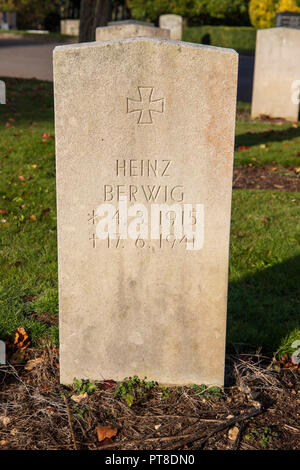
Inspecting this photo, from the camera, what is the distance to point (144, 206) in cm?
286

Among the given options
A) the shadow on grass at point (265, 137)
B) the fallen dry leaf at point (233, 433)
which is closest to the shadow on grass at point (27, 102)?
the shadow on grass at point (265, 137)

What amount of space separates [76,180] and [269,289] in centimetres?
217

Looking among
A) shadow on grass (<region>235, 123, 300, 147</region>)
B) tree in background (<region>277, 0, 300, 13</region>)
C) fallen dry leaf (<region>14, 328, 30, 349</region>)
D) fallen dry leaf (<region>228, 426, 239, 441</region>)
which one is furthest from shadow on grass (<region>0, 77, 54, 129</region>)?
tree in background (<region>277, 0, 300, 13</region>)

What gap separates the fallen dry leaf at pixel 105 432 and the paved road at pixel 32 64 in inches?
500

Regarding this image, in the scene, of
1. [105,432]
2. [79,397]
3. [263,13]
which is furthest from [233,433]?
A: [263,13]

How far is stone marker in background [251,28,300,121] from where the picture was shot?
1106 centimetres

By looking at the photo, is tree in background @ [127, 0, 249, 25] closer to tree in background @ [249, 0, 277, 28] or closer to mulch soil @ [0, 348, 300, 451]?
tree in background @ [249, 0, 277, 28]

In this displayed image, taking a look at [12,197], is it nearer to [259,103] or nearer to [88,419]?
[88,419]

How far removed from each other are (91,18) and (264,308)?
31.3ft

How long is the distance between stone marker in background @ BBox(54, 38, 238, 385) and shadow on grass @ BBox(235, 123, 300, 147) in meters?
6.48

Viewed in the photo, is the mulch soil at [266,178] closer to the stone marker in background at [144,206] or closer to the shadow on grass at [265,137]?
the shadow on grass at [265,137]

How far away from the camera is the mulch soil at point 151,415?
2740 millimetres

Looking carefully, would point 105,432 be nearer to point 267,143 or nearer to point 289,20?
point 267,143
